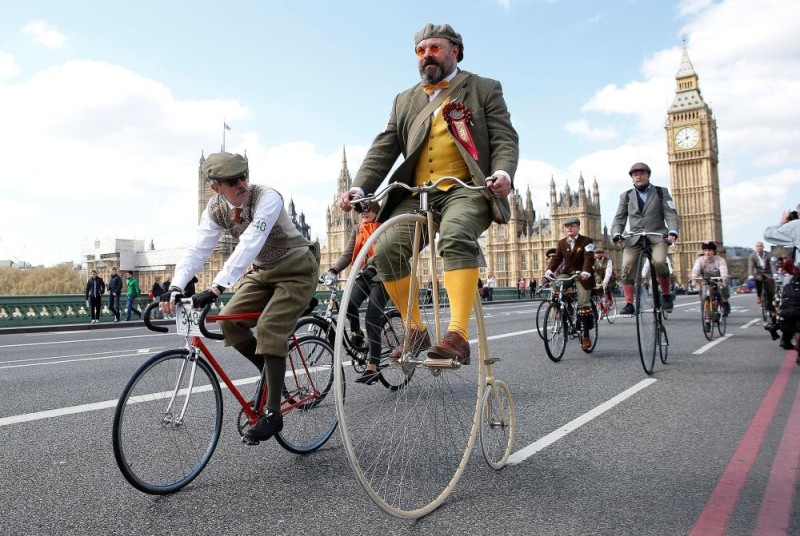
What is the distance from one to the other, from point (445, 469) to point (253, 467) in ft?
3.40

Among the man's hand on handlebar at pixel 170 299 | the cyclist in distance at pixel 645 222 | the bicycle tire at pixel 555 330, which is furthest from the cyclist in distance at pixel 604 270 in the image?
the man's hand on handlebar at pixel 170 299

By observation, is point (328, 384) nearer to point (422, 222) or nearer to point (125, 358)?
point (422, 222)

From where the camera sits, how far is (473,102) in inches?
132

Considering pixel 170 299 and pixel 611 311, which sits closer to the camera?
pixel 170 299

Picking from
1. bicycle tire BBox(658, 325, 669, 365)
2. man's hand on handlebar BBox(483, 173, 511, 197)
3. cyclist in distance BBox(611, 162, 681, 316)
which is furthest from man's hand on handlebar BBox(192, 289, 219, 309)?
bicycle tire BBox(658, 325, 669, 365)

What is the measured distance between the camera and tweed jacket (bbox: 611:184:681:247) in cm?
721

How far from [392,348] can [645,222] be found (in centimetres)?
530

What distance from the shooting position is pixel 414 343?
9.59 ft

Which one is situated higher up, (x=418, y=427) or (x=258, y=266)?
(x=258, y=266)

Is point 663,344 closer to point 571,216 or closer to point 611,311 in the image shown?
point 611,311

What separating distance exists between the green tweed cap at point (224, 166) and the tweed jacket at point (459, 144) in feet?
1.92

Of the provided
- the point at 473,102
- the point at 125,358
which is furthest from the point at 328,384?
the point at 125,358

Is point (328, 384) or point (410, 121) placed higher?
point (410, 121)

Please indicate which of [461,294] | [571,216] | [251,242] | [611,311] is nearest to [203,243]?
[251,242]
